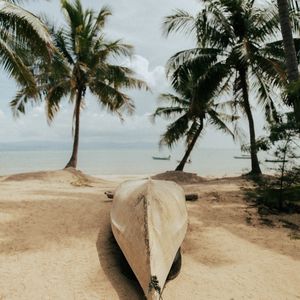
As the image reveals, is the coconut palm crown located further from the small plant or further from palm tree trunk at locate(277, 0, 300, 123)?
the small plant

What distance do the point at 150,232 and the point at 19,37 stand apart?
688 cm

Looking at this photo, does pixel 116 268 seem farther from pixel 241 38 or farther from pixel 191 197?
pixel 241 38

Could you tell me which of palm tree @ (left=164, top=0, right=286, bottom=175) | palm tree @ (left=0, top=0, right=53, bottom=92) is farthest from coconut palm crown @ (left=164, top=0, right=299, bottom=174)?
palm tree @ (left=0, top=0, right=53, bottom=92)

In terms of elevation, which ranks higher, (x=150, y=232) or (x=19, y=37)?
(x=19, y=37)

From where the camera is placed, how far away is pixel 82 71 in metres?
15.9

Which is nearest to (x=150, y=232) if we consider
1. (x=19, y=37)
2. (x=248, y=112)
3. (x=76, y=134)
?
(x=19, y=37)

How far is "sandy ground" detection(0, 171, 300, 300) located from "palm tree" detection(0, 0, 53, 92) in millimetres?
3586

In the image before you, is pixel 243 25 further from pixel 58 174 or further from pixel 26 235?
pixel 26 235

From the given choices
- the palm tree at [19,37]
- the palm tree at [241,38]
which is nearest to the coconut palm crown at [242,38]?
the palm tree at [241,38]

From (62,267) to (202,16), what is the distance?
11.4m

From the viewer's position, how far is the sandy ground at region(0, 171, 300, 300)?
14.1 ft

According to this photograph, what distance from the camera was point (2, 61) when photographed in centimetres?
884

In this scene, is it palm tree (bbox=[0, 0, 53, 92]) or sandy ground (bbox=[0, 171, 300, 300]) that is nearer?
sandy ground (bbox=[0, 171, 300, 300])

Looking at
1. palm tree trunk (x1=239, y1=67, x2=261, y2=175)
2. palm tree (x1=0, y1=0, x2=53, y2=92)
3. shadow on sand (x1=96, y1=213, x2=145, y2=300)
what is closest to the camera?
shadow on sand (x1=96, y1=213, x2=145, y2=300)
